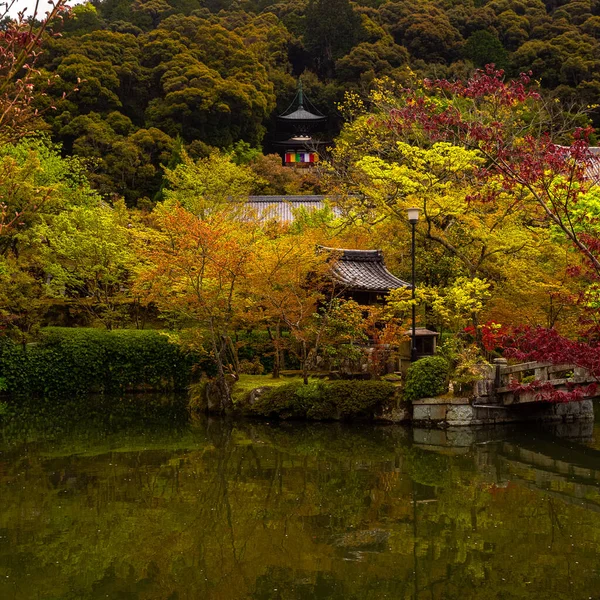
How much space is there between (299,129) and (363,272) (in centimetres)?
3023

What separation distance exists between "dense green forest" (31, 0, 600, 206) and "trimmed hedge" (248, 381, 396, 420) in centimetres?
1686

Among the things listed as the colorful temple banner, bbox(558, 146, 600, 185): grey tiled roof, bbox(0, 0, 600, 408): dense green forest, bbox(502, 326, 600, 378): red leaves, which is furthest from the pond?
the colorful temple banner

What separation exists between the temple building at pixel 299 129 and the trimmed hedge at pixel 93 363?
26216mm

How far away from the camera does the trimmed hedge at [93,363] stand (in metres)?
21.4

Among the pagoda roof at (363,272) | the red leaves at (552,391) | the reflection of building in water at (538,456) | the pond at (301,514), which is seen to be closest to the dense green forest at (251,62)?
the pagoda roof at (363,272)

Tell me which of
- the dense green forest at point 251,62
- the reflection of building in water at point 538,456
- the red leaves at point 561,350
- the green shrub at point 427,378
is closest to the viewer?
the reflection of building in water at point 538,456

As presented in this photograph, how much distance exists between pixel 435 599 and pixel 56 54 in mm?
40284

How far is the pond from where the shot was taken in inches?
305

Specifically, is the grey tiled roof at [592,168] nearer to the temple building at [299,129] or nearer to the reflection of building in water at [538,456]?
the reflection of building in water at [538,456]

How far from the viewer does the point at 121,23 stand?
52438 mm

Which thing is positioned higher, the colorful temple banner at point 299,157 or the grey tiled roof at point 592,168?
the colorful temple banner at point 299,157

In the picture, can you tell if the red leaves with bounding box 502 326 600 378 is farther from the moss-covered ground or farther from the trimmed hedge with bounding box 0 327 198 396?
the trimmed hedge with bounding box 0 327 198 396

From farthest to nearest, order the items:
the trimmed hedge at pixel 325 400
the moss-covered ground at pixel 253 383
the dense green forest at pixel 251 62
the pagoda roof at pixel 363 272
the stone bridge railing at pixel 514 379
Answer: the dense green forest at pixel 251 62
the pagoda roof at pixel 363 272
the moss-covered ground at pixel 253 383
the trimmed hedge at pixel 325 400
the stone bridge railing at pixel 514 379

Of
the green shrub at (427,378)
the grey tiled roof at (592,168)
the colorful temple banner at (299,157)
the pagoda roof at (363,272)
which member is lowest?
the green shrub at (427,378)
